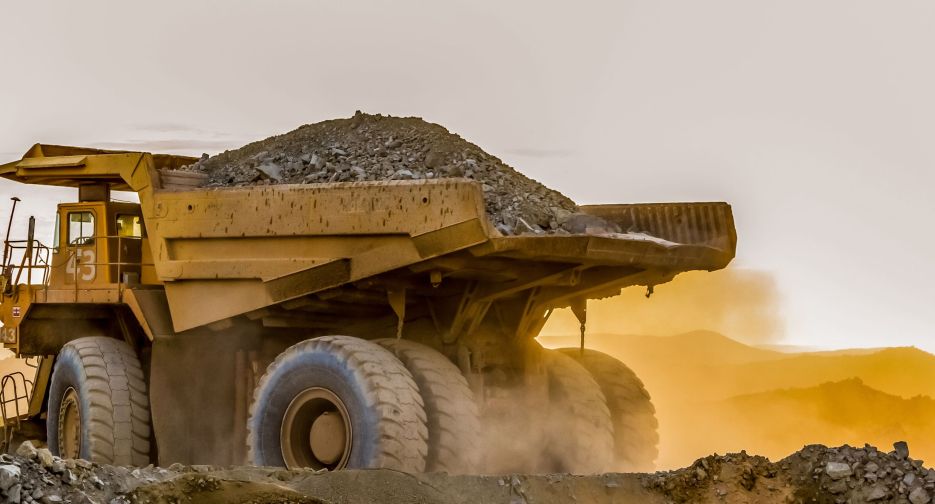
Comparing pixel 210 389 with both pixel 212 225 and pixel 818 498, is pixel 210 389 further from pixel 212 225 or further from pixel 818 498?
pixel 818 498

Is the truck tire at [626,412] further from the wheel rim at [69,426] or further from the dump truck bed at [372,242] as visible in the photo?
the wheel rim at [69,426]

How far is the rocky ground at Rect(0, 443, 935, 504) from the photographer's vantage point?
9266 millimetres

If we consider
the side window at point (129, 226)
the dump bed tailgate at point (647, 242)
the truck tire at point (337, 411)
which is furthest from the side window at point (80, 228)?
the dump bed tailgate at point (647, 242)

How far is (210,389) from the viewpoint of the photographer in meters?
13.4

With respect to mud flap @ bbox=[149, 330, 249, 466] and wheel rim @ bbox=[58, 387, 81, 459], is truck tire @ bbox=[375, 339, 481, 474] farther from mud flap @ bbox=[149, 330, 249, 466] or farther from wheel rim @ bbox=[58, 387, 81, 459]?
wheel rim @ bbox=[58, 387, 81, 459]

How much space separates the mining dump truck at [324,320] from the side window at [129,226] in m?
0.03

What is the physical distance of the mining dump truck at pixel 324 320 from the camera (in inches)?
439

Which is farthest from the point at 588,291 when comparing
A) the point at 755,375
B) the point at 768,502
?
the point at 755,375

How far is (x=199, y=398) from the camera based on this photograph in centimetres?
1342

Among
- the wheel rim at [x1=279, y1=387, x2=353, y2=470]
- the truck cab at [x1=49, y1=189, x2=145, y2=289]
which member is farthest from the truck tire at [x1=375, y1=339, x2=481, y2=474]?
the truck cab at [x1=49, y1=189, x2=145, y2=289]

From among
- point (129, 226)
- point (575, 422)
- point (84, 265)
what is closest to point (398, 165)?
point (575, 422)

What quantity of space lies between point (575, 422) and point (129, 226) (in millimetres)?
5556

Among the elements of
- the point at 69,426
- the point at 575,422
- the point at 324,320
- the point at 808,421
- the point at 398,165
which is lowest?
the point at 808,421

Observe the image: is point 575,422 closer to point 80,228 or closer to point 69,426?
point 69,426
